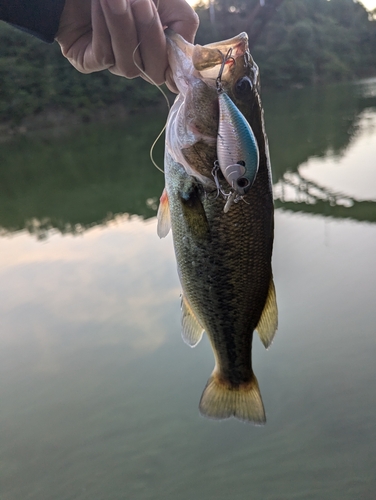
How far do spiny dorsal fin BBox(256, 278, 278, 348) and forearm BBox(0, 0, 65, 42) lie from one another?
3.72 feet

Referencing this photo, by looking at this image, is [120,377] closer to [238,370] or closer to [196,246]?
[238,370]

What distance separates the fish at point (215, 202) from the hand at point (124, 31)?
0.22 feet

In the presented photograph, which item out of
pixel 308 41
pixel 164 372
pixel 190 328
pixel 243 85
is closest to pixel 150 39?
pixel 243 85

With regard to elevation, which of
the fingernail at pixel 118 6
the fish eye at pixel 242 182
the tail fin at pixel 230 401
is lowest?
the tail fin at pixel 230 401

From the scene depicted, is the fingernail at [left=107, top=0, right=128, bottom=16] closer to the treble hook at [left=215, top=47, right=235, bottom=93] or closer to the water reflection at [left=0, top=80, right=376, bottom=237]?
the treble hook at [left=215, top=47, right=235, bottom=93]

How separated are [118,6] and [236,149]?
0.49 meters

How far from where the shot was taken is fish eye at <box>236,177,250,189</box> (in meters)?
1.12

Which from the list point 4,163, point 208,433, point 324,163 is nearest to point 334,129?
point 324,163

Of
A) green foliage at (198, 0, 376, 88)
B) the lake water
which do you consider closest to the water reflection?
the lake water

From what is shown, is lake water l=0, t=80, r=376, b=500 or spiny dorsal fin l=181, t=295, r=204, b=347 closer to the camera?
spiny dorsal fin l=181, t=295, r=204, b=347

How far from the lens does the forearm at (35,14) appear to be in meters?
1.38

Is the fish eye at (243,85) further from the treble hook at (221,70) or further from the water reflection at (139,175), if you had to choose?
the water reflection at (139,175)

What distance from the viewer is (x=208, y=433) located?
9.71 feet

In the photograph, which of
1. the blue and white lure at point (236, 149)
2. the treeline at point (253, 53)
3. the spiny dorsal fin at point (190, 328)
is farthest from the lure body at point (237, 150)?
the treeline at point (253, 53)
